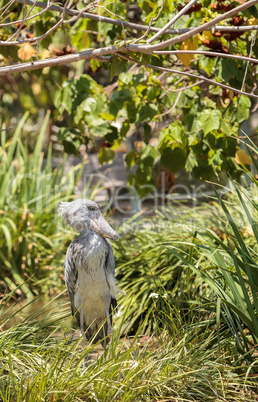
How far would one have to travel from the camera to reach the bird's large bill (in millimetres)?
2629

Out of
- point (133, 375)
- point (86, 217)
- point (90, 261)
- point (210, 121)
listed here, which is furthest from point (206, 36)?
point (133, 375)

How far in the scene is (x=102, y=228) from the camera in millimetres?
2652

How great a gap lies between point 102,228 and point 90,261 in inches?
8.5

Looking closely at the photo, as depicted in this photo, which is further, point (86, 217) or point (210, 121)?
point (210, 121)

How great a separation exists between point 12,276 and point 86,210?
2.82m

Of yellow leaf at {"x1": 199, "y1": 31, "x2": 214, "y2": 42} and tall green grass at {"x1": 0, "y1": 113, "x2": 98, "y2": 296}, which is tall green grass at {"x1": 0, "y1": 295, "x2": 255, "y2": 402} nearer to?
yellow leaf at {"x1": 199, "y1": 31, "x2": 214, "y2": 42}

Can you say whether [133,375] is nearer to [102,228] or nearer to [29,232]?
[102,228]

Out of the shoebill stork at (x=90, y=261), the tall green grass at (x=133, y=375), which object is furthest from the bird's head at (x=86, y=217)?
the tall green grass at (x=133, y=375)

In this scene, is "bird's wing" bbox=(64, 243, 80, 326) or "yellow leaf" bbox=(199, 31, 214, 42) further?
"yellow leaf" bbox=(199, 31, 214, 42)

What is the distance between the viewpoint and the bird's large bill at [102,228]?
2.63m

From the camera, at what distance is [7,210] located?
530 centimetres

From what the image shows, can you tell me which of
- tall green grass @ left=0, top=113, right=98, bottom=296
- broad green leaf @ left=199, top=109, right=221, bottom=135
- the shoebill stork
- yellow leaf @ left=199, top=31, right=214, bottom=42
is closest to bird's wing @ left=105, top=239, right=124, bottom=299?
the shoebill stork

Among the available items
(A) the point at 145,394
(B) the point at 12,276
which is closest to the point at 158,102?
(A) the point at 145,394

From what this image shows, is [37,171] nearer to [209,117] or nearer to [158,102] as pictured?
[158,102]
